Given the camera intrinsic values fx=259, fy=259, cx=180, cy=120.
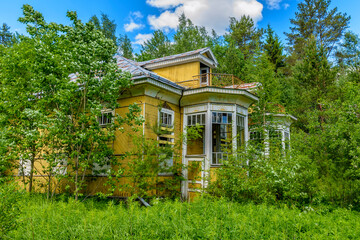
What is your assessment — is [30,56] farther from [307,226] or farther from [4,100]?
[307,226]

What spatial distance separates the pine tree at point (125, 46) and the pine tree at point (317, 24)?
21.0m

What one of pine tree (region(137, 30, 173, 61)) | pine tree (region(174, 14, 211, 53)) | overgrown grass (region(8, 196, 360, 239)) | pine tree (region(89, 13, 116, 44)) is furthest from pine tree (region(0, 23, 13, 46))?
overgrown grass (region(8, 196, 360, 239))

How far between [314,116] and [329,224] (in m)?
4.54

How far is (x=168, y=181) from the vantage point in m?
8.70

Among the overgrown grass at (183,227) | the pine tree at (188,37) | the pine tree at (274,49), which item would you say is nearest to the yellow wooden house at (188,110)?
the overgrown grass at (183,227)

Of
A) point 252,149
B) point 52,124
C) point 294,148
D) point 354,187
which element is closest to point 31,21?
point 52,124

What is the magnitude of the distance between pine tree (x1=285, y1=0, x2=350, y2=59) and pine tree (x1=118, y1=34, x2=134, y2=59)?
2099cm

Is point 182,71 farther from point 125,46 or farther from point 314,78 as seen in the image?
point 125,46

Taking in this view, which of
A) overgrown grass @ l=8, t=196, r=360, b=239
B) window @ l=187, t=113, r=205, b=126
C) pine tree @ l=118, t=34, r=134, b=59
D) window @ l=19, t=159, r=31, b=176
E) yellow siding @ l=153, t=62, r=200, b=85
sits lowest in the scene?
overgrown grass @ l=8, t=196, r=360, b=239

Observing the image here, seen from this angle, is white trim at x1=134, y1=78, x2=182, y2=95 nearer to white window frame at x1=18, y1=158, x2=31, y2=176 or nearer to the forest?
the forest

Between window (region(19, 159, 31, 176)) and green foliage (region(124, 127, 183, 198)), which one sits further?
window (region(19, 159, 31, 176))

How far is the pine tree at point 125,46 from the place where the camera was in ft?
112

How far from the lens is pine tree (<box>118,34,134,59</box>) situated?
3408 centimetres

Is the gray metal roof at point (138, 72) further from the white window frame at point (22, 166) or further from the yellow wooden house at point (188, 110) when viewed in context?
the white window frame at point (22, 166)
